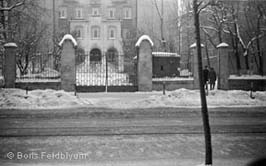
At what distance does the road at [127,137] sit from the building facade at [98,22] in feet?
102

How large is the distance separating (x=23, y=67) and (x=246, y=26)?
24.0 meters

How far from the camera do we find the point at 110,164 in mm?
6121

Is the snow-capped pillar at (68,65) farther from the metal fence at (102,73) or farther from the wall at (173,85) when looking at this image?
the wall at (173,85)

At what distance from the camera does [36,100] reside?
54.1ft

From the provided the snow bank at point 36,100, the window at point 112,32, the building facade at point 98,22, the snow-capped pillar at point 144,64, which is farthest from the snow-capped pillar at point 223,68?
the window at point 112,32

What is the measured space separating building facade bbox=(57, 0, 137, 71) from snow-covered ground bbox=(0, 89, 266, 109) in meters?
25.3

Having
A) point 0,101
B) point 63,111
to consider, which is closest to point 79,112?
point 63,111

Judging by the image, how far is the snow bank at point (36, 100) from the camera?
1572 centimetres

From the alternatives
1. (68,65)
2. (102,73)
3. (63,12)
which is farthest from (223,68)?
(63,12)

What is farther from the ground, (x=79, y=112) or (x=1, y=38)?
(x=1, y=38)

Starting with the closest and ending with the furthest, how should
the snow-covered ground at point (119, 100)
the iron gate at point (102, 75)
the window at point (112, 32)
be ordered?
1. the snow-covered ground at point (119, 100)
2. the iron gate at point (102, 75)
3. the window at point (112, 32)

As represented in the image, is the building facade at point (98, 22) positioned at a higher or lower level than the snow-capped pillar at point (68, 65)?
→ higher

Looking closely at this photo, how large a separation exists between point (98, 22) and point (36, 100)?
137ft

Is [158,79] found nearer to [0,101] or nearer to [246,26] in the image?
[0,101]
